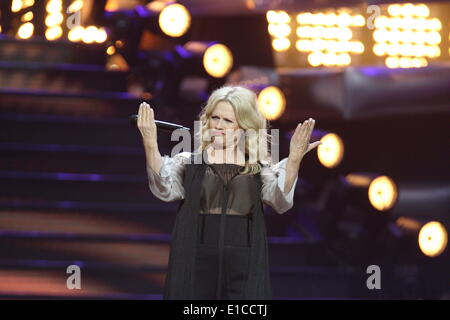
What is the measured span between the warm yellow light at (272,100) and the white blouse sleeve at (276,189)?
2174 mm

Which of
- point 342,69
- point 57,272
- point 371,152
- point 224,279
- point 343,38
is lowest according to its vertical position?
point 224,279

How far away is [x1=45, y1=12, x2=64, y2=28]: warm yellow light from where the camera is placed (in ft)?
23.1

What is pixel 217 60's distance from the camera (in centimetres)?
528

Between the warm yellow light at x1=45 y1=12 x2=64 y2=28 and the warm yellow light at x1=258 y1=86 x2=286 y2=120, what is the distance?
2.55 metres

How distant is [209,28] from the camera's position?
20.5ft

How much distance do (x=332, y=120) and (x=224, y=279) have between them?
281 centimetres

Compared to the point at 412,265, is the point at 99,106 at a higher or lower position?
higher

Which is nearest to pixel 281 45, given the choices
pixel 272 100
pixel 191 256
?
pixel 272 100

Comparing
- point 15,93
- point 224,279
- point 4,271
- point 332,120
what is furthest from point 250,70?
point 224,279

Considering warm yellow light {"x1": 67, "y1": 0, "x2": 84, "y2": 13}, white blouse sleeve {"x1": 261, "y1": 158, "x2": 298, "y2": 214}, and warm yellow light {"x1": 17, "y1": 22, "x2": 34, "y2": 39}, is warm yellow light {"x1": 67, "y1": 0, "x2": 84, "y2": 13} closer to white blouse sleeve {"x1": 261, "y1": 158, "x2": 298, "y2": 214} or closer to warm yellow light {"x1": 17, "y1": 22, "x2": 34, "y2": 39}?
warm yellow light {"x1": 17, "y1": 22, "x2": 34, "y2": 39}

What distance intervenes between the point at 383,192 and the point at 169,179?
84.3 inches

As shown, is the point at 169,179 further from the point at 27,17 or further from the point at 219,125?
the point at 27,17

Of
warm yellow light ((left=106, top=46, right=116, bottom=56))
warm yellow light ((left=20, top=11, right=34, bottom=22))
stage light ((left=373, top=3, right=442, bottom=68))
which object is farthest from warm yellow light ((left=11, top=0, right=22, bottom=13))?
stage light ((left=373, top=3, right=442, bottom=68))
